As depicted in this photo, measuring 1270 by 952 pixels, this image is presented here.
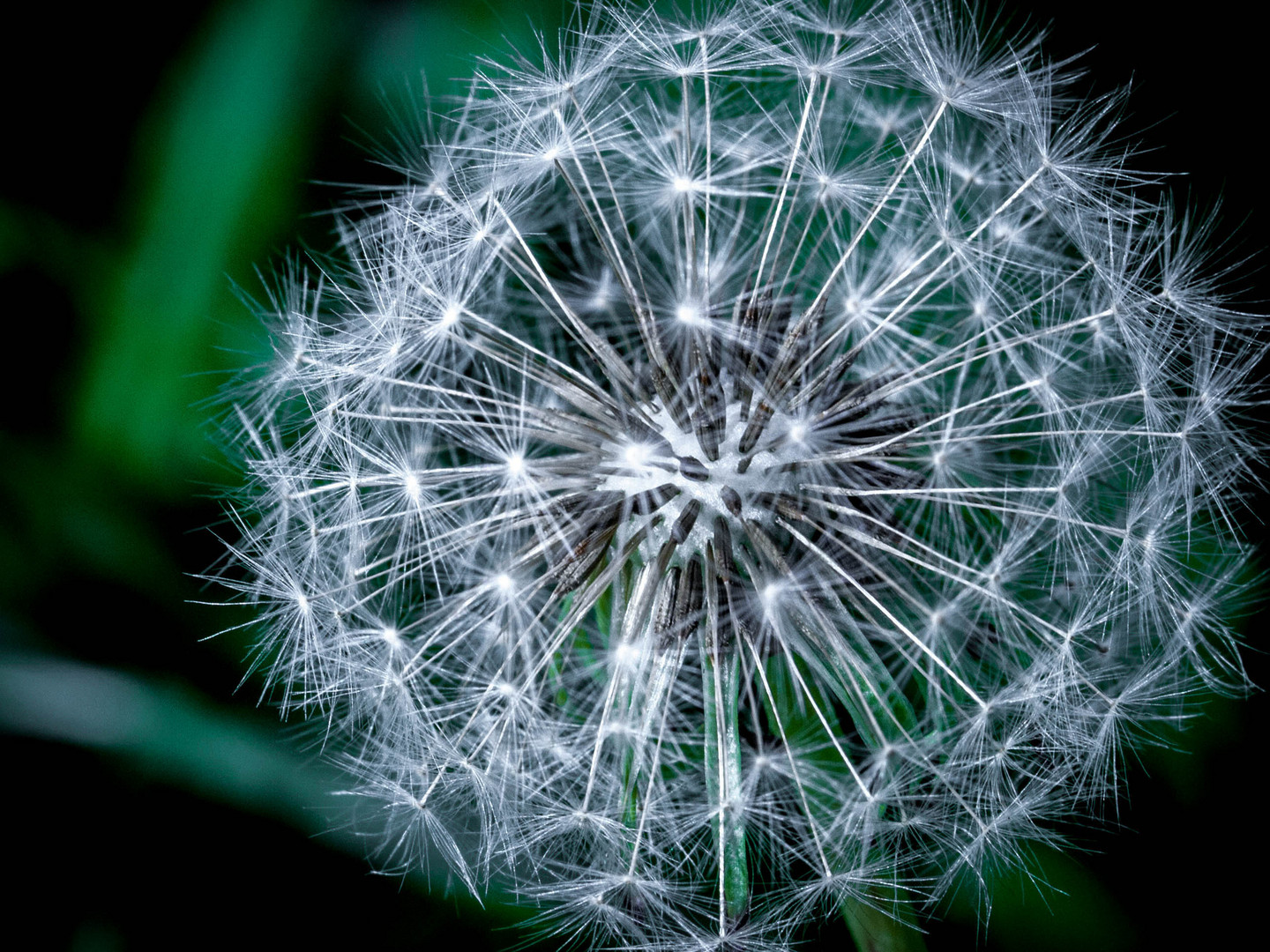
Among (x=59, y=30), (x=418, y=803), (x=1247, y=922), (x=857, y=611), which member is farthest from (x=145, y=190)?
(x=1247, y=922)

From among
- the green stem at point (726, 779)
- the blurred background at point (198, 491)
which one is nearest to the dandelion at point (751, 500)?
the green stem at point (726, 779)

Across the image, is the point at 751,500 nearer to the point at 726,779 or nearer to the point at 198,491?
the point at 726,779

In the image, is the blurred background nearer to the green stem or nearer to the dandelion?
the dandelion

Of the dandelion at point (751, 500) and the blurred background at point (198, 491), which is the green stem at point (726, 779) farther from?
the blurred background at point (198, 491)

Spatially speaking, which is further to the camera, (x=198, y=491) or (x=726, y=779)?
(x=198, y=491)

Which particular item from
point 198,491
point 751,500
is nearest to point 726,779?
point 751,500

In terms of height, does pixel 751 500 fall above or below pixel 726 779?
above

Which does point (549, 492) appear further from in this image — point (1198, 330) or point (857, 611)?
point (1198, 330)
